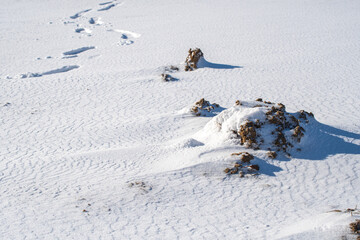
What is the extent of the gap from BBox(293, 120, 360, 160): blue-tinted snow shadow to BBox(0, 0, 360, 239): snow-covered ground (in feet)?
0.11

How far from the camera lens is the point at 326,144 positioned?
8258mm

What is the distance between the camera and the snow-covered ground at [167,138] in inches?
236

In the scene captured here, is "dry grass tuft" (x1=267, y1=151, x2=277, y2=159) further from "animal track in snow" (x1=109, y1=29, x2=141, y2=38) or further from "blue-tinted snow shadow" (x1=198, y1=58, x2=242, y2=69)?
"animal track in snow" (x1=109, y1=29, x2=141, y2=38)

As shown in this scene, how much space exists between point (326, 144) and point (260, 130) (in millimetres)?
1591

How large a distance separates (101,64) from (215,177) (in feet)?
37.5

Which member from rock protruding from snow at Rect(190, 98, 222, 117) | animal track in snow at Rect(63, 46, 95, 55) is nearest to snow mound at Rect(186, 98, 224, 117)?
rock protruding from snow at Rect(190, 98, 222, 117)

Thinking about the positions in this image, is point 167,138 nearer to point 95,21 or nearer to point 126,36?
point 126,36

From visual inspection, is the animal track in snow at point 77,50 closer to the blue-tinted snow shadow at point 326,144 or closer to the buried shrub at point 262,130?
the buried shrub at point 262,130

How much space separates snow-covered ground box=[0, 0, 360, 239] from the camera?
19.6ft

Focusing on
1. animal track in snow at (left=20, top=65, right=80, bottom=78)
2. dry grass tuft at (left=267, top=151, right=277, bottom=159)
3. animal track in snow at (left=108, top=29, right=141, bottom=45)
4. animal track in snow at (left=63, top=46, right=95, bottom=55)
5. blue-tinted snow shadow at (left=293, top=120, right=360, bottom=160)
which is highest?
blue-tinted snow shadow at (left=293, top=120, right=360, bottom=160)

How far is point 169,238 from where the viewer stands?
5.52m

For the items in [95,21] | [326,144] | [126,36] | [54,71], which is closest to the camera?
[326,144]

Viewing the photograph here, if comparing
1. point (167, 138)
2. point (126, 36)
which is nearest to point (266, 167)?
point (167, 138)

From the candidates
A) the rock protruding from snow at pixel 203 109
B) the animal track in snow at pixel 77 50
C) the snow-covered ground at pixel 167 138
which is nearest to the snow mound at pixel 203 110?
the rock protruding from snow at pixel 203 109
